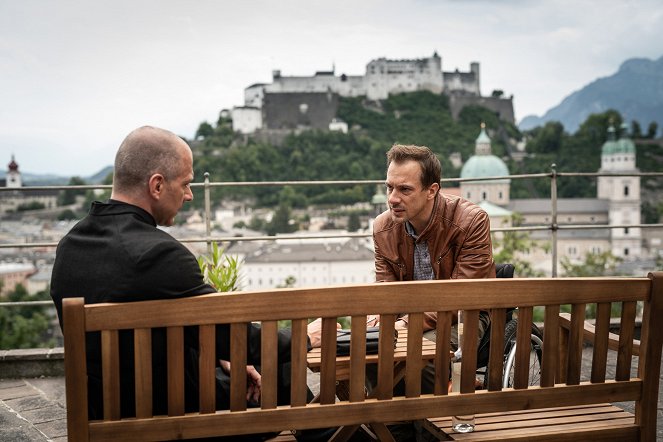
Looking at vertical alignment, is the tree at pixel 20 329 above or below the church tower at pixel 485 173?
below

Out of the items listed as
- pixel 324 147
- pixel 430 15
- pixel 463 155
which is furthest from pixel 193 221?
pixel 430 15

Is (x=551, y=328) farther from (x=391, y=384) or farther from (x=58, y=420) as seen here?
(x=58, y=420)

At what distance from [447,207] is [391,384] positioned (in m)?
0.83

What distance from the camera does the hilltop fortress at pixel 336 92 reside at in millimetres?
79625

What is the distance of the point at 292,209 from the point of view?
2450 inches

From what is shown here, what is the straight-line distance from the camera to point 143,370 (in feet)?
4.47

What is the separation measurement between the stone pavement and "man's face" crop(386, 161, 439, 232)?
119 centimetres

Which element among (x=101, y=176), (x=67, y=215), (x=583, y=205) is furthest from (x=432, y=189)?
(x=101, y=176)

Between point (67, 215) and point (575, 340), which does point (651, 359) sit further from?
point (67, 215)

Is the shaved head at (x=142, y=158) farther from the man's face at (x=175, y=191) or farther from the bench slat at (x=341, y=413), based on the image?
the bench slat at (x=341, y=413)

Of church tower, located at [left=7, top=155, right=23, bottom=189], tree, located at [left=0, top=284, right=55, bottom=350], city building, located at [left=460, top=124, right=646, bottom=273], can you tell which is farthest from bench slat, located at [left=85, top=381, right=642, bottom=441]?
church tower, located at [left=7, top=155, right=23, bottom=189]

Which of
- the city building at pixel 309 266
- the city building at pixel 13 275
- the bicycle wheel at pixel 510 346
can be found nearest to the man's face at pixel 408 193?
the bicycle wheel at pixel 510 346

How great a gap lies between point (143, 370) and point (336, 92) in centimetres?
8306

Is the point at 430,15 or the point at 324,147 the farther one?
the point at 430,15
